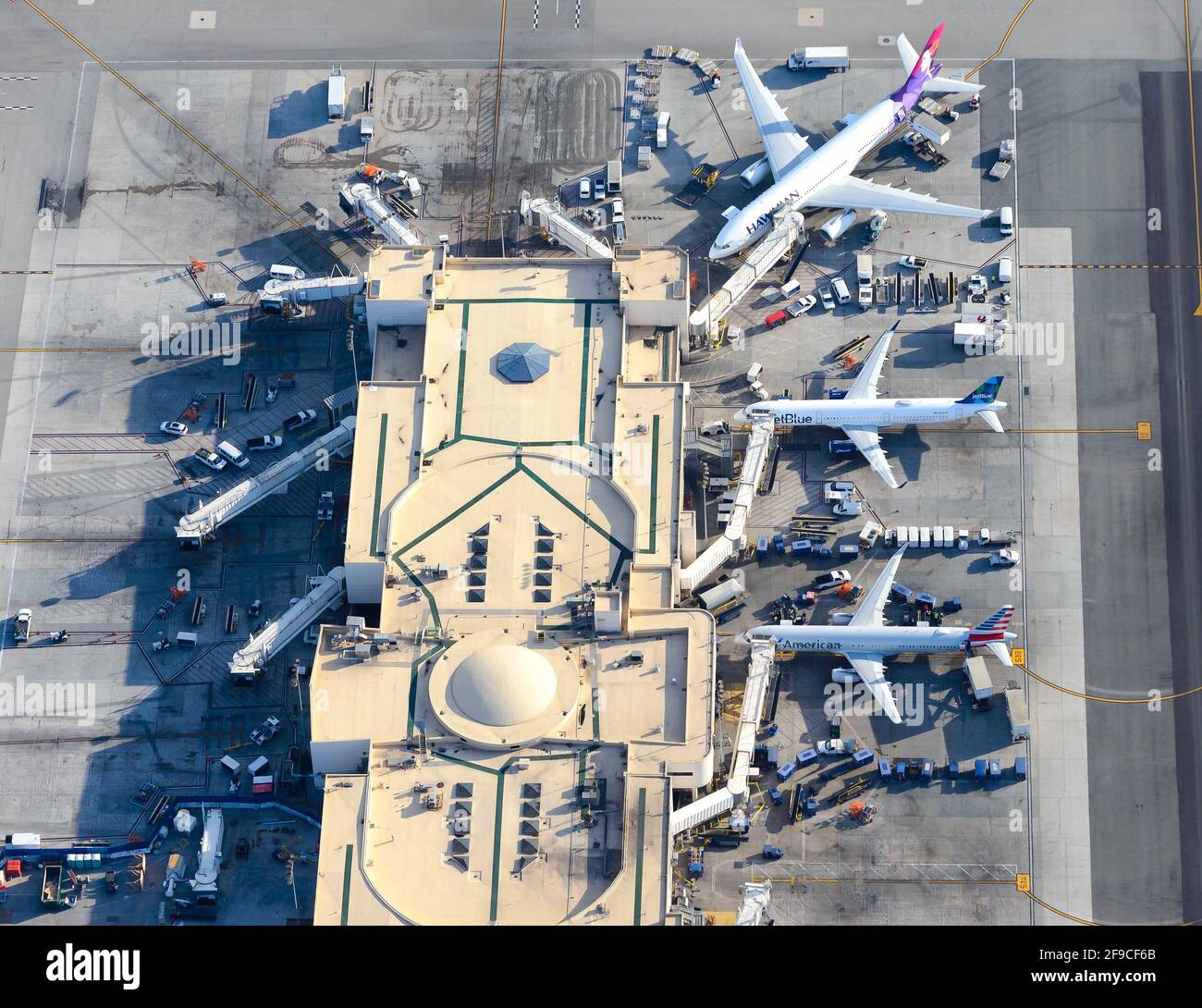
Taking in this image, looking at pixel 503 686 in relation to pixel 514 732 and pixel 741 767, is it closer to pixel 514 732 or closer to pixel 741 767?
pixel 514 732

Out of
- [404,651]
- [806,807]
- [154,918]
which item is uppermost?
[404,651]

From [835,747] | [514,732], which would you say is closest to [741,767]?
[835,747]

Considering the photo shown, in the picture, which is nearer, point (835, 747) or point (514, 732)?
point (514, 732)

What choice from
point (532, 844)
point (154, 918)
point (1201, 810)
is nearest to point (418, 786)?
point (532, 844)

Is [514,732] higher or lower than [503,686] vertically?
lower

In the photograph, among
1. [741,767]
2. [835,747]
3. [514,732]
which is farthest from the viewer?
[835,747]

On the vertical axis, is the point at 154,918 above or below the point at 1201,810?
below

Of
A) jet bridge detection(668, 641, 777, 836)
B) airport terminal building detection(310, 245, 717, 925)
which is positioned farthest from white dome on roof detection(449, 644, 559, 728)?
jet bridge detection(668, 641, 777, 836)
